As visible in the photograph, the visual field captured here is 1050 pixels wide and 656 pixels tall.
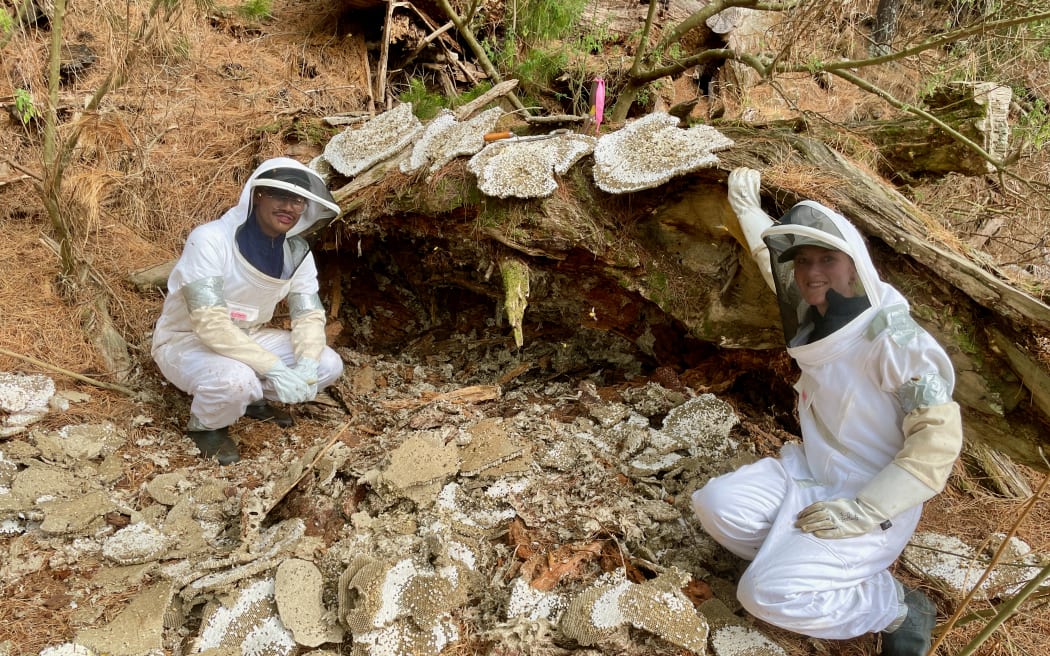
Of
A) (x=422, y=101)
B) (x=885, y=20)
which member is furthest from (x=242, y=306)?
(x=885, y=20)

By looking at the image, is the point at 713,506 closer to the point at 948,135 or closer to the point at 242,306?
the point at 948,135

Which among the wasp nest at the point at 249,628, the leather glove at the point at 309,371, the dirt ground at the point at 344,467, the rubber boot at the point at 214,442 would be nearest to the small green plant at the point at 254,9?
the dirt ground at the point at 344,467

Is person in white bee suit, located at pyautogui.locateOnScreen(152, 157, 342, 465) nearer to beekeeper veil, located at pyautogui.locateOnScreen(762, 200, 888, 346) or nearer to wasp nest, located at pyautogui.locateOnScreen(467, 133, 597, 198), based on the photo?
wasp nest, located at pyautogui.locateOnScreen(467, 133, 597, 198)

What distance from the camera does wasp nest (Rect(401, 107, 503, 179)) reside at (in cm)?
367

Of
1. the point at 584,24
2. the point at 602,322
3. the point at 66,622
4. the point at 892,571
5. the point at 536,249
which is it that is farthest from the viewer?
the point at 584,24

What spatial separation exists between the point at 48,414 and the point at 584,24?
551 centimetres

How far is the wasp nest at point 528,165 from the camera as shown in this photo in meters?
3.33

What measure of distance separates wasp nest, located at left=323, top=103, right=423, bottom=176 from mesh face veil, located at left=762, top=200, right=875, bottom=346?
259cm

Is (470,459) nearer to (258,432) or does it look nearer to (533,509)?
(533,509)

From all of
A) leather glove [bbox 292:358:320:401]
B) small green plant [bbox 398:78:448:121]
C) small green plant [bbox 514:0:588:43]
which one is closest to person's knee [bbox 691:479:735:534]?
leather glove [bbox 292:358:320:401]

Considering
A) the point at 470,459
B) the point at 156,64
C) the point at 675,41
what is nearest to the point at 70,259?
the point at 156,64

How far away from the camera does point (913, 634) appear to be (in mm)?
2285

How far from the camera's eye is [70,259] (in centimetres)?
396

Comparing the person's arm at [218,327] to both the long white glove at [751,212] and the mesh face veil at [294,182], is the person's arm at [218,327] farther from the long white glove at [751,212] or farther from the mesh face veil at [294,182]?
the long white glove at [751,212]
